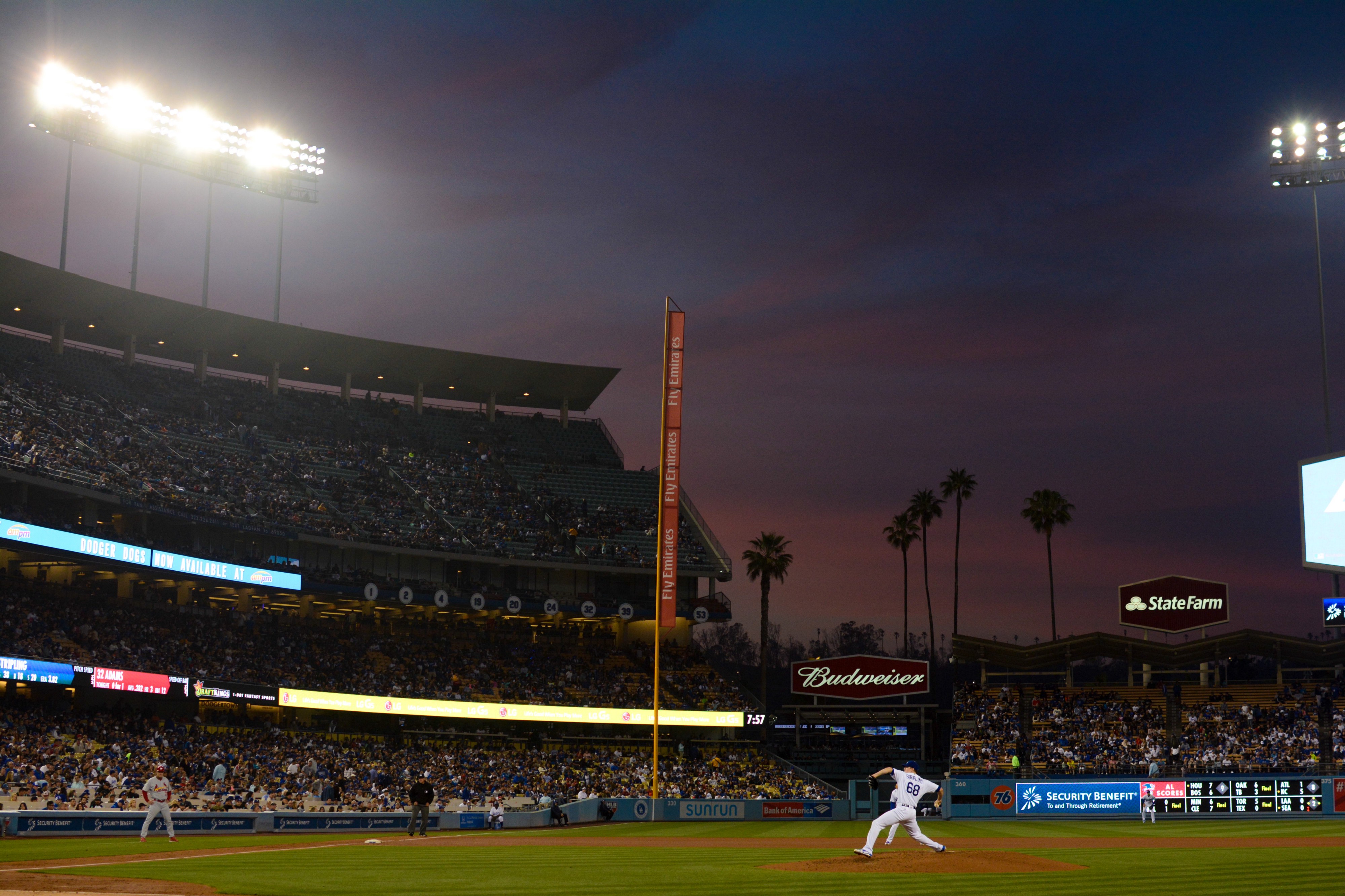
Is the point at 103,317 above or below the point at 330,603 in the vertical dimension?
above

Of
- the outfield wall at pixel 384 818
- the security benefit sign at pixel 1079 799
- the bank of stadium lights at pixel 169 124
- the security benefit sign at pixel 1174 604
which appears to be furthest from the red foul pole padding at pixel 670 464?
the bank of stadium lights at pixel 169 124

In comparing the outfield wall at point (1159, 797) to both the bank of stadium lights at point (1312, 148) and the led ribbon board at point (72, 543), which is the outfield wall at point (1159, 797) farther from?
the led ribbon board at point (72, 543)

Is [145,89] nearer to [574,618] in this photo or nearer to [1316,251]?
[574,618]

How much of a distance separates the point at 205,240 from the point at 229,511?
1947 cm

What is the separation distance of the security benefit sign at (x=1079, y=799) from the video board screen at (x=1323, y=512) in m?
28.6

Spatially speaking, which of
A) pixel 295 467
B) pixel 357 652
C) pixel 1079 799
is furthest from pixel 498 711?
pixel 1079 799

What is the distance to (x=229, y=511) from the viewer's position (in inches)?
2162

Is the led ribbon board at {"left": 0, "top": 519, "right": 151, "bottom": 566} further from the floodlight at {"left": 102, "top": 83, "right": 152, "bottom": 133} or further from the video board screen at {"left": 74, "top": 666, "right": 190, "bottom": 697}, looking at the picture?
the floodlight at {"left": 102, "top": 83, "right": 152, "bottom": 133}

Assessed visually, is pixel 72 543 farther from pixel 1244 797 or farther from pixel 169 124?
pixel 1244 797

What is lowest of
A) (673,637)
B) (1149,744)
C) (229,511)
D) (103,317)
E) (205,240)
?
(1149,744)

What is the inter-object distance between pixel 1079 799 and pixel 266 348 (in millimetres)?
50316

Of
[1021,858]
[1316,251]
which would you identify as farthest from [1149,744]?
[1021,858]

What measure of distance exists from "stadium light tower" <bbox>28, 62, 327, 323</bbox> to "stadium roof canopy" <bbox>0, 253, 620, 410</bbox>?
1.54 metres

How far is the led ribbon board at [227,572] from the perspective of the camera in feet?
161
